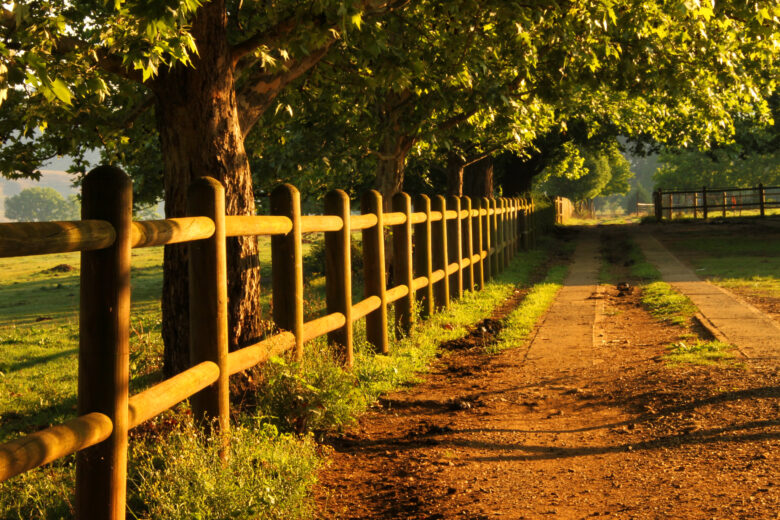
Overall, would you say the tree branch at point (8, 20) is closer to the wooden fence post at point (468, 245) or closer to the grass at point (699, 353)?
the grass at point (699, 353)

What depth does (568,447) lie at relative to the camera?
5.39 metres

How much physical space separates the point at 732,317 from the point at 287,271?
649 centimetres

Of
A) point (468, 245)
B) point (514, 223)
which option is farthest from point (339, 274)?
point (514, 223)

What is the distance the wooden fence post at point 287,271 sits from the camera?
20.4 ft

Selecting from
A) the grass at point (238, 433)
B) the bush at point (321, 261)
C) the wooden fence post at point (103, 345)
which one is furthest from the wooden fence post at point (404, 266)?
the bush at point (321, 261)

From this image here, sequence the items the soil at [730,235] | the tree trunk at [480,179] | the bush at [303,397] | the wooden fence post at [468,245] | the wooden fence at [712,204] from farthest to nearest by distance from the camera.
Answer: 1. the wooden fence at [712,204]
2. the tree trunk at [480,179]
3. the wooden fence post at [468,245]
4. the soil at [730,235]
5. the bush at [303,397]

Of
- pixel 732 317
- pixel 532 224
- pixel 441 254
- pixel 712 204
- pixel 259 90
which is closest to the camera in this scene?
pixel 259 90

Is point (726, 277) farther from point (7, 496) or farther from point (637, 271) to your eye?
point (7, 496)

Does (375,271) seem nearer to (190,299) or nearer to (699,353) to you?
(699,353)

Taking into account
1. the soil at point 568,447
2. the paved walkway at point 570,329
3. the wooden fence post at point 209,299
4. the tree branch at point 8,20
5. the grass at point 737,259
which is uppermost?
the tree branch at point 8,20

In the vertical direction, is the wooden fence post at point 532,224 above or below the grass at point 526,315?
above

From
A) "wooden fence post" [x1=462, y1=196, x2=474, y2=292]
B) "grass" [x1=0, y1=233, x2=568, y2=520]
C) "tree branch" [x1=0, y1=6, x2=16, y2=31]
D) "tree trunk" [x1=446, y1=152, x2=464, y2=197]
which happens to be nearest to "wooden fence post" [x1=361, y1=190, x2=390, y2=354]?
"grass" [x1=0, y1=233, x2=568, y2=520]

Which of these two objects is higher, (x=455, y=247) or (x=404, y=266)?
(x=455, y=247)

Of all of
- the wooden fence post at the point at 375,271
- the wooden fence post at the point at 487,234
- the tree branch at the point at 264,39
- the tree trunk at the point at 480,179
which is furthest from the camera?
the tree trunk at the point at 480,179
